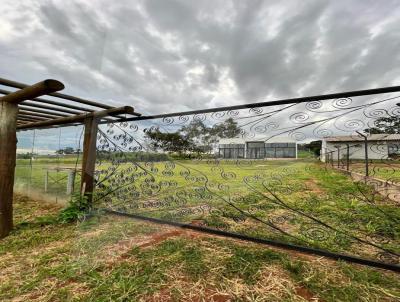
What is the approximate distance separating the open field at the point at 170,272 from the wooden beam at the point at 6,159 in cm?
40

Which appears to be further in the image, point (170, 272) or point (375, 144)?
point (375, 144)

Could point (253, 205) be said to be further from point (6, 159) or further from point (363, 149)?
point (6, 159)

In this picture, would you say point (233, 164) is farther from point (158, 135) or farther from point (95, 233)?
point (95, 233)

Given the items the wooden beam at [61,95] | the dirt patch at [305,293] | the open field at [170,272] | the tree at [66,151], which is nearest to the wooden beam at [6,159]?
the open field at [170,272]

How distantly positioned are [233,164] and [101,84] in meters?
3.02

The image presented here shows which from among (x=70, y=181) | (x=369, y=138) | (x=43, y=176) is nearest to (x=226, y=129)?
(x=369, y=138)

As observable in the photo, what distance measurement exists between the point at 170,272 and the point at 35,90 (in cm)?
267

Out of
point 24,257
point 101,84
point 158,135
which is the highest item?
point 101,84

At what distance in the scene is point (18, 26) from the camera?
328cm

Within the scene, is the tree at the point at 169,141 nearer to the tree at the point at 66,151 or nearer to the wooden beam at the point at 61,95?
the wooden beam at the point at 61,95

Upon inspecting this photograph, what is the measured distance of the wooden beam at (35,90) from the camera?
229 centimetres

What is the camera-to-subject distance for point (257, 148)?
2498 millimetres

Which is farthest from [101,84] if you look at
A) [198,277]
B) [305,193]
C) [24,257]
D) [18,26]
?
[305,193]

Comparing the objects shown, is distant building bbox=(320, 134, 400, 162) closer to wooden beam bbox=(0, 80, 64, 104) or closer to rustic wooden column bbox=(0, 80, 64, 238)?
wooden beam bbox=(0, 80, 64, 104)
